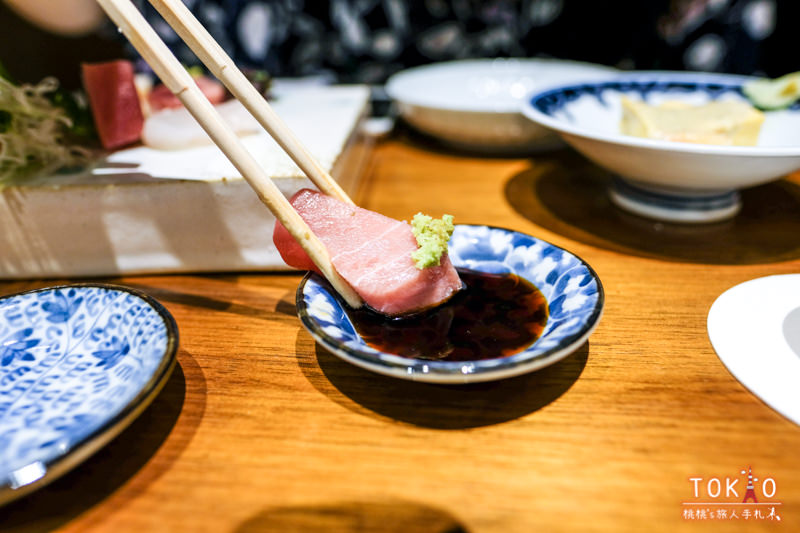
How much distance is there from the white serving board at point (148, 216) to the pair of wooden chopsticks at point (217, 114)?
15 cm

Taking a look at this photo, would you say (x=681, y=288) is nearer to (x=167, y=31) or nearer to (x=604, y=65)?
(x=604, y=65)

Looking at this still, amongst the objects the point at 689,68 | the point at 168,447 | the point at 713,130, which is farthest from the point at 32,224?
the point at 689,68

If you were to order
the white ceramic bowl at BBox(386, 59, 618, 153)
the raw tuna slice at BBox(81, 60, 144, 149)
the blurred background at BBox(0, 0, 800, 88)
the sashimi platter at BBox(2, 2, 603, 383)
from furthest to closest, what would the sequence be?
the blurred background at BBox(0, 0, 800, 88), the white ceramic bowl at BBox(386, 59, 618, 153), the raw tuna slice at BBox(81, 60, 144, 149), the sashimi platter at BBox(2, 2, 603, 383)

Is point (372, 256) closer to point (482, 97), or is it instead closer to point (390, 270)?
point (390, 270)

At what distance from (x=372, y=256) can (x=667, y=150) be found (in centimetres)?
65

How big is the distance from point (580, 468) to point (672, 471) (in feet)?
0.37

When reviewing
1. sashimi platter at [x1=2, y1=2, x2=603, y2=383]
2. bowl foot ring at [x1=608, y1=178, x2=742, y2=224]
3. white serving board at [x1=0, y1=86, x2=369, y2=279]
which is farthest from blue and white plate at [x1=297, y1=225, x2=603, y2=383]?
bowl foot ring at [x1=608, y1=178, x2=742, y2=224]

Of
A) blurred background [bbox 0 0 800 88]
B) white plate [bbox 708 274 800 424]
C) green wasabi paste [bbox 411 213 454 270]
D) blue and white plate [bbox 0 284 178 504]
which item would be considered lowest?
white plate [bbox 708 274 800 424]

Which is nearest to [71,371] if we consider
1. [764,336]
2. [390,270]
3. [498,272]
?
[390,270]

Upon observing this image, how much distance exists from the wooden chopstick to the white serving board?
0.12 meters

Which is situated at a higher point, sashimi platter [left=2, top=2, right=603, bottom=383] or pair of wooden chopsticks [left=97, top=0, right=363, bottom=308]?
pair of wooden chopsticks [left=97, top=0, right=363, bottom=308]

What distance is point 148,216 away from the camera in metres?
1.08

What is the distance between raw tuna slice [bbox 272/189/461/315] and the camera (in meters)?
0.81

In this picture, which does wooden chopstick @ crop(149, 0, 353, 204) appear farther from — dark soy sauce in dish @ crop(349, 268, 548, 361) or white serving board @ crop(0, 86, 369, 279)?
dark soy sauce in dish @ crop(349, 268, 548, 361)
